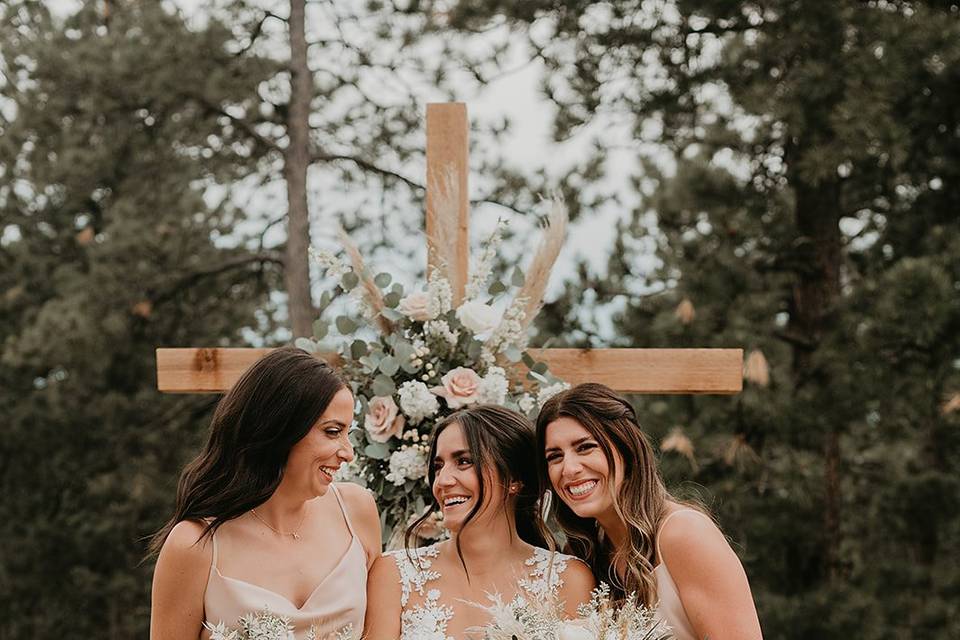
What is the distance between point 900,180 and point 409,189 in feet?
13.6

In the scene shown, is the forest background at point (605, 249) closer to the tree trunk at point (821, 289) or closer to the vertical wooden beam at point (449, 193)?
the tree trunk at point (821, 289)

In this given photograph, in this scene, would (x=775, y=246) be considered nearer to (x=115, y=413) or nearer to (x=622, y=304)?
(x=622, y=304)

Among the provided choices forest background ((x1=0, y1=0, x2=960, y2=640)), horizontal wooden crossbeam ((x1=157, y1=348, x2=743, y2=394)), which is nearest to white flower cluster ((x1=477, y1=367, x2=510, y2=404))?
horizontal wooden crossbeam ((x1=157, y1=348, x2=743, y2=394))

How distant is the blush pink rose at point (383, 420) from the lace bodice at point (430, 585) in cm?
60

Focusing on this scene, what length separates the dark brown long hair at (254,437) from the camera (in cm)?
327

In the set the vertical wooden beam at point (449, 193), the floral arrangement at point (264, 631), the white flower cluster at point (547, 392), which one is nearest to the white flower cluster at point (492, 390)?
the white flower cluster at point (547, 392)

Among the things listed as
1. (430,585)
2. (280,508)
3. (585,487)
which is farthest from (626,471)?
(280,508)

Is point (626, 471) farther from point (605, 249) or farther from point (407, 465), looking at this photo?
point (605, 249)

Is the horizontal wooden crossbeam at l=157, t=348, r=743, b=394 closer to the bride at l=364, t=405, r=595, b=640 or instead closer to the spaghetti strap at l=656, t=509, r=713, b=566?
the bride at l=364, t=405, r=595, b=640

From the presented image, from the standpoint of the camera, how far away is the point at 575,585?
3.59m

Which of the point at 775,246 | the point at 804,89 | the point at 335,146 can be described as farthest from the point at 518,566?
the point at 335,146

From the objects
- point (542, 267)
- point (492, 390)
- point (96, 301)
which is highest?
point (96, 301)

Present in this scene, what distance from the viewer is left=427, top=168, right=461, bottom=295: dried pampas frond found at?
451 cm

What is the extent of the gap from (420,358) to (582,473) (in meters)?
1.04
